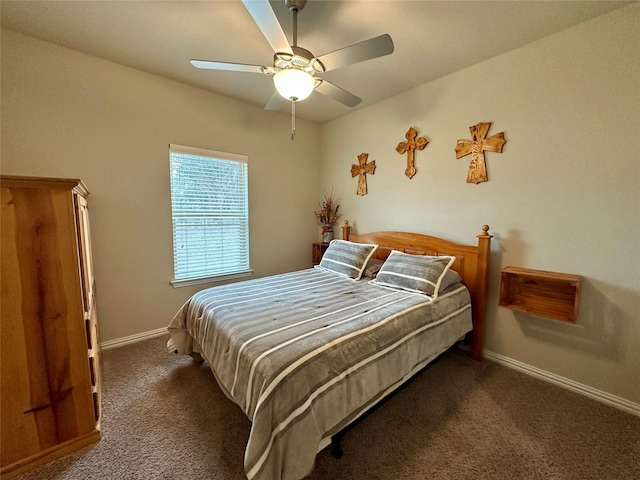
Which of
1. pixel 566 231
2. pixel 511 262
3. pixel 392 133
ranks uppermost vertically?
pixel 392 133

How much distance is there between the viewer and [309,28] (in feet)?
6.21

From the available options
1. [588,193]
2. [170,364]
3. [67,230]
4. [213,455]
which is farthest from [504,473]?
[67,230]

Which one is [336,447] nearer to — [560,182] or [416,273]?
[416,273]

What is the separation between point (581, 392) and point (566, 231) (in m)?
1.22

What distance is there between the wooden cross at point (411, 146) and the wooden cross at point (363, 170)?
446 millimetres

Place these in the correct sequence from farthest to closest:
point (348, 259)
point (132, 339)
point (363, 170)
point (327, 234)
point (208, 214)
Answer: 1. point (327, 234)
2. point (363, 170)
3. point (208, 214)
4. point (348, 259)
5. point (132, 339)

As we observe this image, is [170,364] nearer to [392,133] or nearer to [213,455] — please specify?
[213,455]

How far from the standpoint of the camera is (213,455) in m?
1.41

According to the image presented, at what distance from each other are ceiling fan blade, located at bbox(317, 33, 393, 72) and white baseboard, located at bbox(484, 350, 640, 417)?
2.64 meters

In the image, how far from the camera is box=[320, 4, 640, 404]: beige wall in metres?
1.76

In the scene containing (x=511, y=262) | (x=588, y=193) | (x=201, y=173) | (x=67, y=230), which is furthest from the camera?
(x=201, y=173)

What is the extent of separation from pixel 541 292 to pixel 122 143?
3.97 m

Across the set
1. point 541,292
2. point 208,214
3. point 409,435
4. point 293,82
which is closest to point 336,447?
point 409,435

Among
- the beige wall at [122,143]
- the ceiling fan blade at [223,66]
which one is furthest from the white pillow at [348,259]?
the ceiling fan blade at [223,66]
